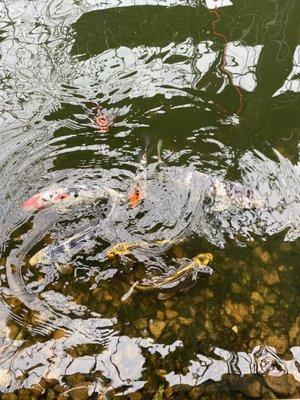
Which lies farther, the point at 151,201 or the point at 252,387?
the point at 151,201

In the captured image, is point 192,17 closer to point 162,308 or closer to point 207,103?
point 207,103

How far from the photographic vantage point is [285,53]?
22.6 feet

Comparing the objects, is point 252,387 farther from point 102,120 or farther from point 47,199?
point 102,120

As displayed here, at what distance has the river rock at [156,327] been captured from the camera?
4416 millimetres

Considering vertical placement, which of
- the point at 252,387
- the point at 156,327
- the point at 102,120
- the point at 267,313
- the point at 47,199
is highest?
the point at 102,120

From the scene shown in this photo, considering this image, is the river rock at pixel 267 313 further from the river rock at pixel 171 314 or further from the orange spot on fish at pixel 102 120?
the orange spot on fish at pixel 102 120

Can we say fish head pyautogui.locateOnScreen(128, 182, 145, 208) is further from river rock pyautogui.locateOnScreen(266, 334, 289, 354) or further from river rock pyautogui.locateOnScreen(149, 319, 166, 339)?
river rock pyautogui.locateOnScreen(266, 334, 289, 354)

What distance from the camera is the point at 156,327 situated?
14.6ft

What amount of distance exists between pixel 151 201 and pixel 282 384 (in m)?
2.22

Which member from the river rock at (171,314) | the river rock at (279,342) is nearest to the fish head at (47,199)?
the river rock at (171,314)

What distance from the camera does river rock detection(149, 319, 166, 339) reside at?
442 cm

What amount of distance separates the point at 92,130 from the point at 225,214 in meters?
1.93

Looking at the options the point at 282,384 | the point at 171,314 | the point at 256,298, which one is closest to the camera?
the point at 282,384

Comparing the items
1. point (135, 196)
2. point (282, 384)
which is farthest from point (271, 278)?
point (135, 196)
